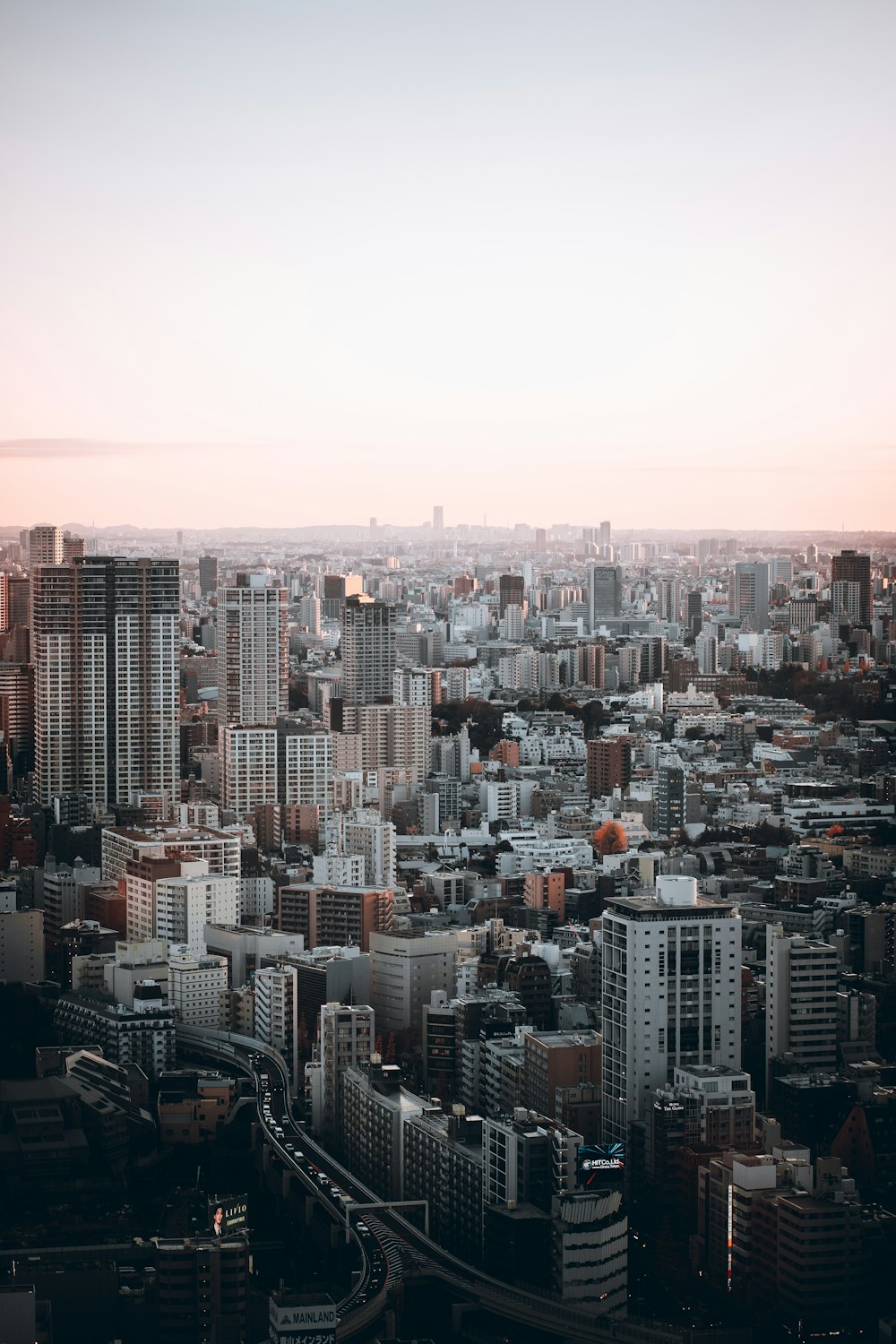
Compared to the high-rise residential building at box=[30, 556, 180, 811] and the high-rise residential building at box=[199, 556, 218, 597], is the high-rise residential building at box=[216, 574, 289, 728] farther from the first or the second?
the high-rise residential building at box=[30, 556, 180, 811]

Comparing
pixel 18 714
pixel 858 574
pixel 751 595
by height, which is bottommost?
pixel 18 714

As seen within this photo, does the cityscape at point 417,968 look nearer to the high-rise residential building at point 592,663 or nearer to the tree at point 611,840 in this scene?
the tree at point 611,840

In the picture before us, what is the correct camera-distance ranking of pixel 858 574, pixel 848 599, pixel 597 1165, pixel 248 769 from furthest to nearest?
pixel 848 599
pixel 858 574
pixel 248 769
pixel 597 1165

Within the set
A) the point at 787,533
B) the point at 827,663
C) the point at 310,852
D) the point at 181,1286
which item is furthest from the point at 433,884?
the point at 827,663

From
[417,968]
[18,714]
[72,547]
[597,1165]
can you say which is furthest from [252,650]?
[597,1165]

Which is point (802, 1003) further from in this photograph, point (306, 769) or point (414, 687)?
point (414, 687)

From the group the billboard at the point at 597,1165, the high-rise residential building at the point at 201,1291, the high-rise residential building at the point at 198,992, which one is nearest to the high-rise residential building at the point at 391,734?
the high-rise residential building at the point at 198,992

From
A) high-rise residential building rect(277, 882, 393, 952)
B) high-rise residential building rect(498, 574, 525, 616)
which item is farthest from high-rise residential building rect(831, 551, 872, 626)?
high-rise residential building rect(277, 882, 393, 952)
